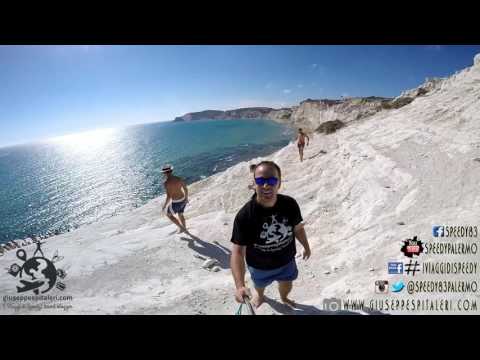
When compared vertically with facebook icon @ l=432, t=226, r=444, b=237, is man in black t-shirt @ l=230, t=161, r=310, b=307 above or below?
above

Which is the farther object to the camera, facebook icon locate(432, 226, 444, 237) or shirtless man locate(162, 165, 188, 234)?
shirtless man locate(162, 165, 188, 234)

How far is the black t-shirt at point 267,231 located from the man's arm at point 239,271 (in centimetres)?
11

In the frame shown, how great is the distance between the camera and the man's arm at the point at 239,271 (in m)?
2.57

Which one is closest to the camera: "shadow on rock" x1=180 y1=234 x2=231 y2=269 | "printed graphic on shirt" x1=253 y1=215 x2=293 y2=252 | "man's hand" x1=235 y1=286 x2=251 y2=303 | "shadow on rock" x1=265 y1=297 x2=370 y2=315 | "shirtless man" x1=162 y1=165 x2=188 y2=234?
"man's hand" x1=235 y1=286 x2=251 y2=303

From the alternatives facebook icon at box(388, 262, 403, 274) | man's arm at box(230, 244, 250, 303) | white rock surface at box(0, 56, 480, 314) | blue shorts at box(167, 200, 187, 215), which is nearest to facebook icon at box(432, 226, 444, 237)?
white rock surface at box(0, 56, 480, 314)

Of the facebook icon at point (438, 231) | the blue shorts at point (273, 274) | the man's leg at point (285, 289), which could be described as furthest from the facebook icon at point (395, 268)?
the blue shorts at point (273, 274)

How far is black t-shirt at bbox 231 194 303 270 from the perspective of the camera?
2699 millimetres

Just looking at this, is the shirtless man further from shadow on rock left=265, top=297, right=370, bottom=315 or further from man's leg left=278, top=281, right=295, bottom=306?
man's leg left=278, top=281, right=295, bottom=306
